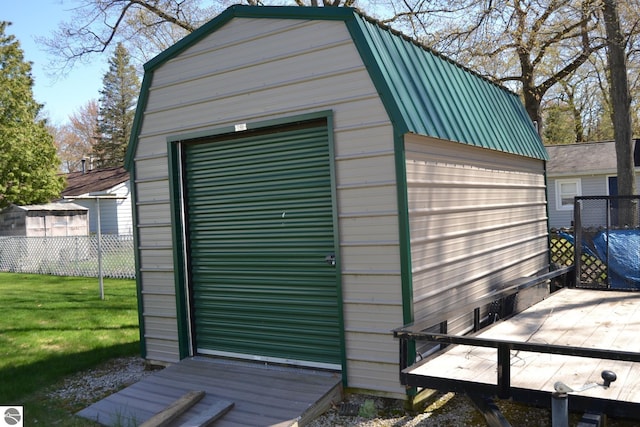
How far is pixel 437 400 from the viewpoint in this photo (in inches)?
183

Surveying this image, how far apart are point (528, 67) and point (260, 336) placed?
14.2 m

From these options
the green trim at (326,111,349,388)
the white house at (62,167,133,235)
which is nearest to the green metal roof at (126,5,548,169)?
the green trim at (326,111,349,388)

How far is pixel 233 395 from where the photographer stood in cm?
456

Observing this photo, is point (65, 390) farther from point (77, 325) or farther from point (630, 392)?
point (630, 392)

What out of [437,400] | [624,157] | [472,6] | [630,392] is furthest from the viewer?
[472,6]

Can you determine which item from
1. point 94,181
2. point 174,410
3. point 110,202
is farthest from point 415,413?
point 94,181

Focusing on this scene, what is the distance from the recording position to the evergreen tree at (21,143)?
22.5m

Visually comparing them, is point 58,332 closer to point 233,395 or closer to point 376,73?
point 233,395

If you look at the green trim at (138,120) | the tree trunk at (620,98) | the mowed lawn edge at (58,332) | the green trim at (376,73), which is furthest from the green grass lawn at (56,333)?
the tree trunk at (620,98)

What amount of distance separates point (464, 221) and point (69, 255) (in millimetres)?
14108

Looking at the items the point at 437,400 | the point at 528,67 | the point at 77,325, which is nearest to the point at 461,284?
the point at 437,400

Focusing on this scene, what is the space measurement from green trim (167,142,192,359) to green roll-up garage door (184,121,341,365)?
10 centimetres

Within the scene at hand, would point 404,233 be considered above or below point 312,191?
below

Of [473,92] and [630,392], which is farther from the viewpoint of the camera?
[473,92]
